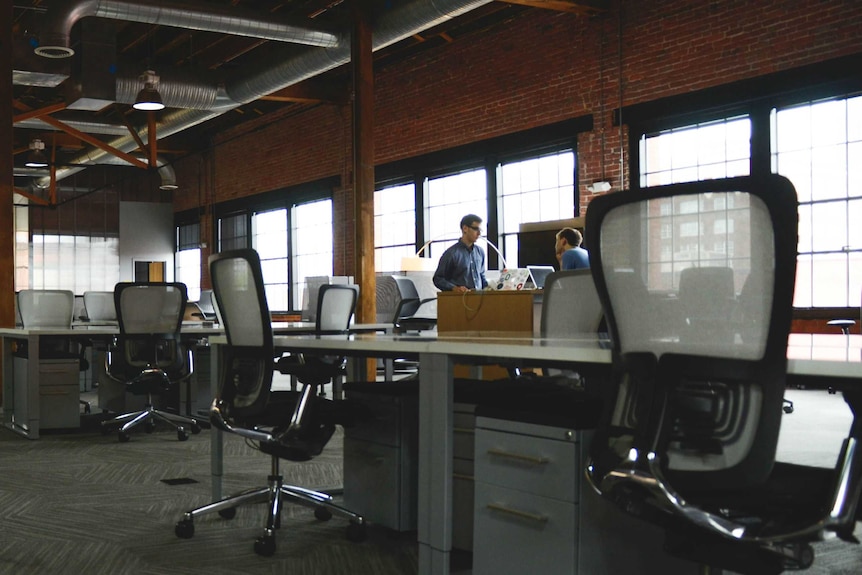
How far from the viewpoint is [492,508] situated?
7.88 feet

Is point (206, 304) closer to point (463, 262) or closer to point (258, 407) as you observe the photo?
point (463, 262)

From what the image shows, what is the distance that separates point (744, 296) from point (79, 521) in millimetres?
2951

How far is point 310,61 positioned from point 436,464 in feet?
25.0

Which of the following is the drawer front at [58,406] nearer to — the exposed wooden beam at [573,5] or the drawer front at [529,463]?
the drawer front at [529,463]

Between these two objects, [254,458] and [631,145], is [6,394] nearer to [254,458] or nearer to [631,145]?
[254,458]

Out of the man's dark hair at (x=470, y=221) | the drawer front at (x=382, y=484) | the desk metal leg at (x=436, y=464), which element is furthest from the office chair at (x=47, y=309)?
the desk metal leg at (x=436, y=464)

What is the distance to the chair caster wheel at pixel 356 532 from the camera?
3225mm

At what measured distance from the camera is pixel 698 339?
1.79m

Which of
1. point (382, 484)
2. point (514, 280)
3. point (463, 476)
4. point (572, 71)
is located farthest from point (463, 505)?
point (572, 71)

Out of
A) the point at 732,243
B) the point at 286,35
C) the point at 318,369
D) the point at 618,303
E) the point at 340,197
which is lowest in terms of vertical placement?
the point at 318,369

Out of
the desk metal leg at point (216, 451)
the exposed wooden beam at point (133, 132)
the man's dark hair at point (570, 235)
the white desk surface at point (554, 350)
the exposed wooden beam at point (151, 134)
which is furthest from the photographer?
the exposed wooden beam at point (133, 132)

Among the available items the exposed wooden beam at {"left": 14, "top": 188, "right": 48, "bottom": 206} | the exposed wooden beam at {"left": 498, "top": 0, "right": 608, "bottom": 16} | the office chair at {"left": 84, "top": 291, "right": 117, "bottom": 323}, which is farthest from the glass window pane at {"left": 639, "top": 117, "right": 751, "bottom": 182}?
the exposed wooden beam at {"left": 14, "top": 188, "right": 48, "bottom": 206}

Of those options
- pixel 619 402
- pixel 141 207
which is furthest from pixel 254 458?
pixel 141 207

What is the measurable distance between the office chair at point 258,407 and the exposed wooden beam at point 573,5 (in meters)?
5.94
